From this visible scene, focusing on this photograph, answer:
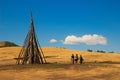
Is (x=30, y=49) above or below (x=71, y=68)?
above

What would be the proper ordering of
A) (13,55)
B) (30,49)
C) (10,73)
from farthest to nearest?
(13,55) → (30,49) → (10,73)

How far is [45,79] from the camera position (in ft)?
82.3

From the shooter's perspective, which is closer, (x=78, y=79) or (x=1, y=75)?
(x=78, y=79)

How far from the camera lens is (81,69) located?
31859 mm

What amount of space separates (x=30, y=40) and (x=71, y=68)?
358 inches

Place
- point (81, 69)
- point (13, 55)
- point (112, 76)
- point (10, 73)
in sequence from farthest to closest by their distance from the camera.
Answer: point (13, 55)
point (81, 69)
point (10, 73)
point (112, 76)

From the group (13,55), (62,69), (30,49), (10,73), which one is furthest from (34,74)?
(13,55)

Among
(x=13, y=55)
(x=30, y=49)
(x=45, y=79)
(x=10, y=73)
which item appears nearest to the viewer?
(x=45, y=79)

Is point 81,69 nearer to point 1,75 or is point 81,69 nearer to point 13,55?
point 1,75

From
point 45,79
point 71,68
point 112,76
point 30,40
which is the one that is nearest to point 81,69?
point 71,68

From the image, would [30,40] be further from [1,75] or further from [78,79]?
[78,79]

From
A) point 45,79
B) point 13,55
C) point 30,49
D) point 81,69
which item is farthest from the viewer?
point 13,55

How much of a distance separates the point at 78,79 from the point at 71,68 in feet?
Answer: 24.2

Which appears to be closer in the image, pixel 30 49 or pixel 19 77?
pixel 19 77
